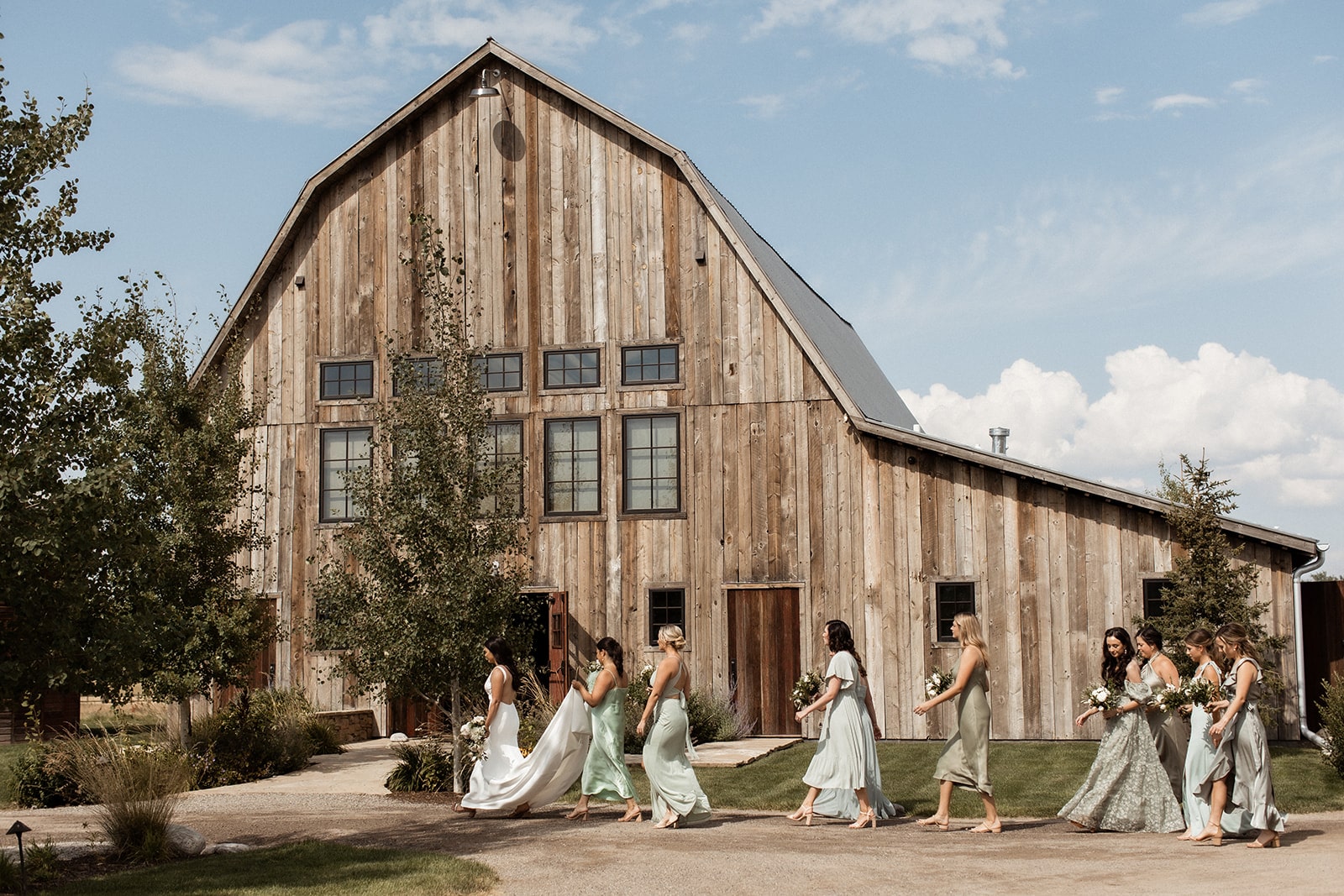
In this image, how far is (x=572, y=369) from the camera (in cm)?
2048

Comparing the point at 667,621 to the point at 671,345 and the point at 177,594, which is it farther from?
the point at 177,594

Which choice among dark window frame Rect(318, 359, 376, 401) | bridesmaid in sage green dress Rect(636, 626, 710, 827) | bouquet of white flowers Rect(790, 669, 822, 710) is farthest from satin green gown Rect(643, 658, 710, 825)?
dark window frame Rect(318, 359, 376, 401)

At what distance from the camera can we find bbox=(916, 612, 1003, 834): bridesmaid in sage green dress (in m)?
11.1

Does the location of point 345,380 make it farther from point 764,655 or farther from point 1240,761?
point 1240,761

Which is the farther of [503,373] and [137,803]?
[503,373]

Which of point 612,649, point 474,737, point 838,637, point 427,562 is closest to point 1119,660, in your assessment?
point 838,637

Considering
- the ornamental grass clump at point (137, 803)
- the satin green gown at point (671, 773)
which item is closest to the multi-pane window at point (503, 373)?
the ornamental grass clump at point (137, 803)

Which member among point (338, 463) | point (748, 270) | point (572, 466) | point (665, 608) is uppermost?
point (748, 270)

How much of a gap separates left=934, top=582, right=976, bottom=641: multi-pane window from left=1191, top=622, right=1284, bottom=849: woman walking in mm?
8079

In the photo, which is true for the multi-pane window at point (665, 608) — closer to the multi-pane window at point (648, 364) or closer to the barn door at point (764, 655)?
the barn door at point (764, 655)

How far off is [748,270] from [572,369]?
10.2 feet

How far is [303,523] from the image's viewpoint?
2114 centimetres

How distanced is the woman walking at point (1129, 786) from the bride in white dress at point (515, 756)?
4.53m

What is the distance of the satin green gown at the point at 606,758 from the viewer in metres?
12.5
